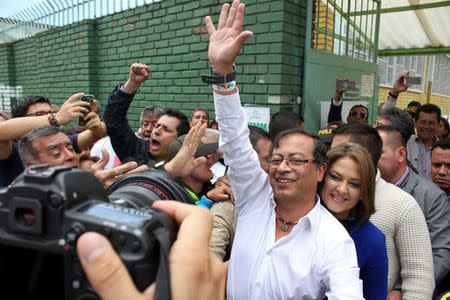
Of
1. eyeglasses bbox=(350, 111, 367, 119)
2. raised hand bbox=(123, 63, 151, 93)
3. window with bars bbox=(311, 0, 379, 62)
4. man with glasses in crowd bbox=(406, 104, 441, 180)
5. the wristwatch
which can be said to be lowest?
man with glasses in crowd bbox=(406, 104, 441, 180)

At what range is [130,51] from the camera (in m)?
5.81

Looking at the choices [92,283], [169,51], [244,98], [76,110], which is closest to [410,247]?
[92,283]

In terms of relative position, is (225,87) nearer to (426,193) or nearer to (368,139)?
(368,139)

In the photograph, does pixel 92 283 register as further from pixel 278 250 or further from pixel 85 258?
pixel 278 250

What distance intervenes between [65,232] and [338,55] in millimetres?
4928

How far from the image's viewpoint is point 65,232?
2.13 ft

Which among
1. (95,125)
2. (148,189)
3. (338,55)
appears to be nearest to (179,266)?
(148,189)

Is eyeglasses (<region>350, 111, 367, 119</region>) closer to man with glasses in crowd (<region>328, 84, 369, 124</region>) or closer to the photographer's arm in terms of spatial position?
man with glasses in crowd (<region>328, 84, 369, 124</region>)

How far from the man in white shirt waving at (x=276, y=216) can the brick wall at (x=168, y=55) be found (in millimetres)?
2614

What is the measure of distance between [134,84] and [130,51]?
3.57m

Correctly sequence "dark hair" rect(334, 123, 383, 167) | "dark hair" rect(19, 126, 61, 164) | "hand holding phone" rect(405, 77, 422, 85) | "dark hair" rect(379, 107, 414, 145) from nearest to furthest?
"dark hair" rect(19, 126, 61, 164), "dark hair" rect(334, 123, 383, 167), "dark hair" rect(379, 107, 414, 145), "hand holding phone" rect(405, 77, 422, 85)

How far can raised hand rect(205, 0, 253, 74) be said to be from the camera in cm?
138

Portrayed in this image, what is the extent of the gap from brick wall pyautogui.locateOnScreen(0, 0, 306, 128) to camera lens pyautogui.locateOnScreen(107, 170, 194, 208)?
126 inches

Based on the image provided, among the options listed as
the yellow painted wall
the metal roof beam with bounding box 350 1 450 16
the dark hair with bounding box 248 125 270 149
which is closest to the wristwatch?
the dark hair with bounding box 248 125 270 149
